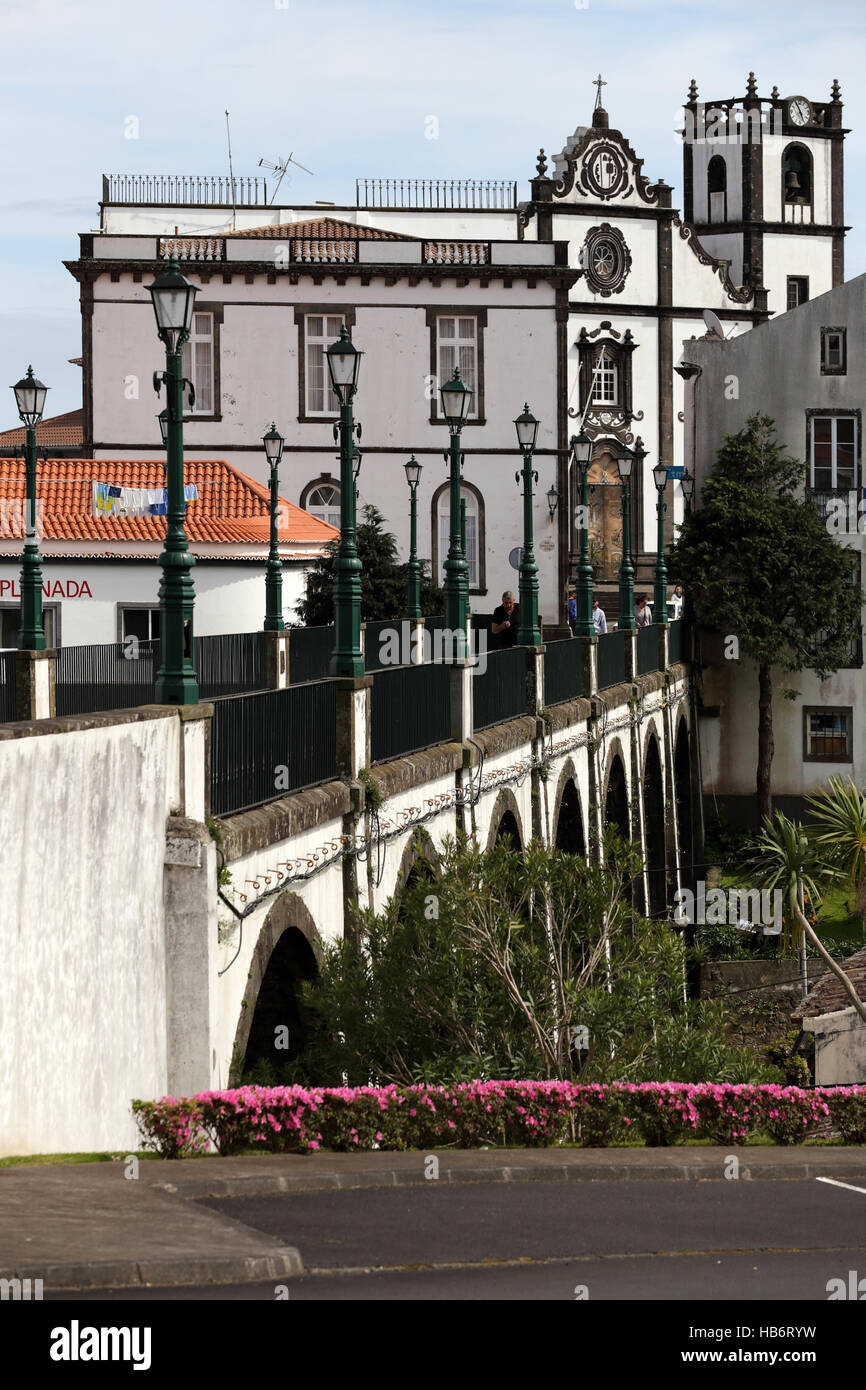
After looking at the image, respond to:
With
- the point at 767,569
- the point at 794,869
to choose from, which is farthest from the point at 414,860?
the point at 767,569

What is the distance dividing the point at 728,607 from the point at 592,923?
98.4 ft

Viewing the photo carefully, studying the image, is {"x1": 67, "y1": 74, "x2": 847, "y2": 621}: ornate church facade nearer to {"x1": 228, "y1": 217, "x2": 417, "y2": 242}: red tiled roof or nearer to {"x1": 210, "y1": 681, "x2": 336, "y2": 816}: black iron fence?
{"x1": 228, "y1": 217, "x2": 417, "y2": 242}: red tiled roof

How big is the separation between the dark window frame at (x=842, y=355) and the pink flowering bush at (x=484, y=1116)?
3500 centimetres

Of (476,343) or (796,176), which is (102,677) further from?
(796,176)

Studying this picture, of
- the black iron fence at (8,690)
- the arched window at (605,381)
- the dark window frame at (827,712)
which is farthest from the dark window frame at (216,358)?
the black iron fence at (8,690)

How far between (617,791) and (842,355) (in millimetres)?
16173

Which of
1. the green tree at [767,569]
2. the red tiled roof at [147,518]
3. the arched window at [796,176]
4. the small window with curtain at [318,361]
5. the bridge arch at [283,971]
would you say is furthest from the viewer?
the arched window at [796,176]

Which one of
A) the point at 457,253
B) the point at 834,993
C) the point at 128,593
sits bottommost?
the point at 834,993

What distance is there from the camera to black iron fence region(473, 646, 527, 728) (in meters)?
21.8

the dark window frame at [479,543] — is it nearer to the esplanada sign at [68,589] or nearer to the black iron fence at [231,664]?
the esplanada sign at [68,589]

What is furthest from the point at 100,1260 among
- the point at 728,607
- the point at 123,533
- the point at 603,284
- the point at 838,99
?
the point at 838,99

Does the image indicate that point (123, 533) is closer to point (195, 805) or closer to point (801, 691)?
point (801, 691)

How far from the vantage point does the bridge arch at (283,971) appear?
13531 millimetres

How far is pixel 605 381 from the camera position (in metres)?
65.1
